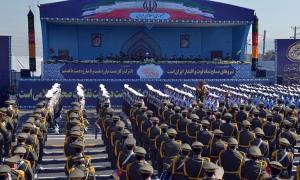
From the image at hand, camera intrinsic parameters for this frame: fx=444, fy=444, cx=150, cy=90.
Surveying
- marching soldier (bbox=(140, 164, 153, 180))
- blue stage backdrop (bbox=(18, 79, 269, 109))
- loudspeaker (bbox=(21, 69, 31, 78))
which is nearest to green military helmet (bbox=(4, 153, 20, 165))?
marching soldier (bbox=(140, 164, 153, 180))

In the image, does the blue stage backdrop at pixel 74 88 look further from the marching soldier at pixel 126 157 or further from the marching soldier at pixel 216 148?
the marching soldier at pixel 126 157

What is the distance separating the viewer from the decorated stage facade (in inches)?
936

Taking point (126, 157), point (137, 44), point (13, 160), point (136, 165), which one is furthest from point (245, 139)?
point (137, 44)

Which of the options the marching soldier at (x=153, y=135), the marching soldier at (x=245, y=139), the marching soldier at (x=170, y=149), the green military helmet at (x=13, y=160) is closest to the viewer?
the green military helmet at (x=13, y=160)

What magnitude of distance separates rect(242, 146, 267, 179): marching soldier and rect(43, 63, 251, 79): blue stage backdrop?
16992 mm

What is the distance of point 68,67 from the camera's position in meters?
23.9

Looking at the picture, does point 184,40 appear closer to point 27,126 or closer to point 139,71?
point 139,71

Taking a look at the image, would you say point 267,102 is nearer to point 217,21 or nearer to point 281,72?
point 281,72

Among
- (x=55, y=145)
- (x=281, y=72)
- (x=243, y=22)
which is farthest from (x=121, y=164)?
(x=243, y=22)

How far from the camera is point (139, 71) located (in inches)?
953

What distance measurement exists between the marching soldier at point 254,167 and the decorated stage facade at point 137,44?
631 inches

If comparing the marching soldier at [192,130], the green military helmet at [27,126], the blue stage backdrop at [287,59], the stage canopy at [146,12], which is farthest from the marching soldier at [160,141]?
the stage canopy at [146,12]

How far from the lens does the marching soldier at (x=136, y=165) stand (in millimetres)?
6836

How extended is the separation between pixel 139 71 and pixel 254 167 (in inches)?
681
